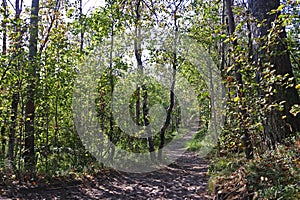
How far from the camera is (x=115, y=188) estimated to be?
7297 mm

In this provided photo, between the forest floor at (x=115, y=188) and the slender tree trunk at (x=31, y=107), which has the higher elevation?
the slender tree trunk at (x=31, y=107)

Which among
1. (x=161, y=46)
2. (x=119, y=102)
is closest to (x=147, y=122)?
(x=119, y=102)

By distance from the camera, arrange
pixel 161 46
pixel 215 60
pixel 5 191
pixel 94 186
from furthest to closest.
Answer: pixel 215 60, pixel 161 46, pixel 94 186, pixel 5 191

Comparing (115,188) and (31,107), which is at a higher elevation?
(31,107)

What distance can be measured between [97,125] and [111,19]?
11.7 ft

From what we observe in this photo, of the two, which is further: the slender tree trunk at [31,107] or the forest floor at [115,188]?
the slender tree trunk at [31,107]

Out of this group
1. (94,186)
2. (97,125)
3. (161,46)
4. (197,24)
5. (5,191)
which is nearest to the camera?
(5,191)

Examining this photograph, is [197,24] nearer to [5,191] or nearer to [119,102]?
[119,102]

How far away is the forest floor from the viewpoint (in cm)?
595

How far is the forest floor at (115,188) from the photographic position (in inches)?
234

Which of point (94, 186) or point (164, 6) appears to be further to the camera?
point (164, 6)

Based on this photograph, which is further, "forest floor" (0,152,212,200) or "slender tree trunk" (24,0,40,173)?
"slender tree trunk" (24,0,40,173)

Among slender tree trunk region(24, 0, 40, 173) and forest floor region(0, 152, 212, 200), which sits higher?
slender tree trunk region(24, 0, 40, 173)

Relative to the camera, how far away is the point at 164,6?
39.7ft
